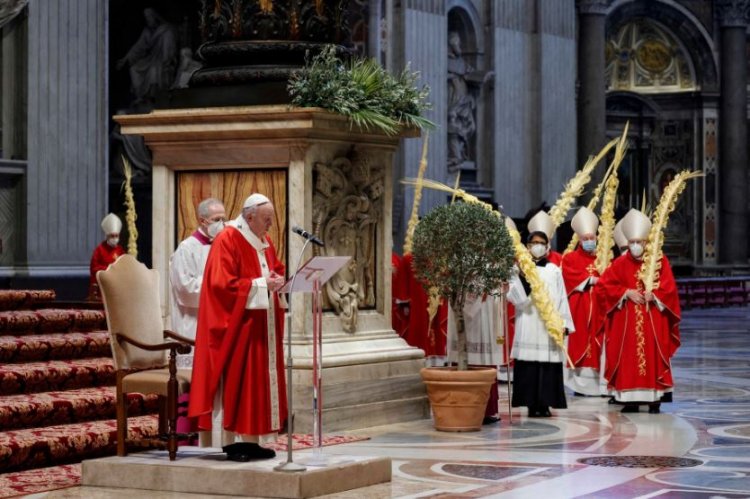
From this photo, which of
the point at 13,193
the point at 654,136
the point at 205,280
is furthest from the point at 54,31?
the point at 654,136

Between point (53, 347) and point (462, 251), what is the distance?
2.96 m

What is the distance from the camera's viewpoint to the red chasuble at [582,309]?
14.5 metres

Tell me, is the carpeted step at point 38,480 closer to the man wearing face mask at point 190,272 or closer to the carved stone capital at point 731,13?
the man wearing face mask at point 190,272

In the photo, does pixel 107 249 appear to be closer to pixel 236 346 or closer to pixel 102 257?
pixel 102 257

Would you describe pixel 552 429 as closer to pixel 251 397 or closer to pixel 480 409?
pixel 480 409

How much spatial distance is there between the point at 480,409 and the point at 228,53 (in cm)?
316

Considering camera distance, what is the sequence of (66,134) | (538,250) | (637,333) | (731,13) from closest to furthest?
(538,250), (637,333), (66,134), (731,13)

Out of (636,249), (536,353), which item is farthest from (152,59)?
(536,353)

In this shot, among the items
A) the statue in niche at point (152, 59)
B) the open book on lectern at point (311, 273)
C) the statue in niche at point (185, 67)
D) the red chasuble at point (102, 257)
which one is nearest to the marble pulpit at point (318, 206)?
the open book on lectern at point (311, 273)

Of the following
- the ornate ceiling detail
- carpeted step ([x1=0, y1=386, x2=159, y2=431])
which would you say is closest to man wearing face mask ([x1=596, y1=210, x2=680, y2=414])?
carpeted step ([x1=0, y1=386, x2=159, y2=431])

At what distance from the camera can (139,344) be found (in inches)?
334

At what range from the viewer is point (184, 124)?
10484 millimetres

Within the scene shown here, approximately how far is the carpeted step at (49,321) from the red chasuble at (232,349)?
3483 millimetres

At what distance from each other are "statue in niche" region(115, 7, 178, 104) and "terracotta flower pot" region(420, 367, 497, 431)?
9.60m
